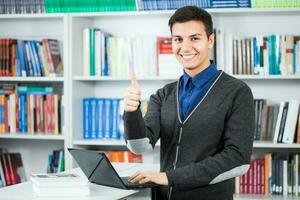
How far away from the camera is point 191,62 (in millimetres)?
2260

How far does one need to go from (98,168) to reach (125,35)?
245cm

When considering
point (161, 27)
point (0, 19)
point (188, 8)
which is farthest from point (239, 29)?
point (188, 8)

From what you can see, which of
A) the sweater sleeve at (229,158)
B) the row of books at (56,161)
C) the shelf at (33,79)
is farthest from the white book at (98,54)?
the sweater sleeve at (229,158)

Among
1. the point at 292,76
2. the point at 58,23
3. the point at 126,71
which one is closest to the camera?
the point at 292,76

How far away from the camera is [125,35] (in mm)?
4648

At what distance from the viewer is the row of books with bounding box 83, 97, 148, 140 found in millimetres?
4449

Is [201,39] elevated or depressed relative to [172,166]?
elevated

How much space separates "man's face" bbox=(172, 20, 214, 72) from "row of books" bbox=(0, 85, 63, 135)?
2443mm

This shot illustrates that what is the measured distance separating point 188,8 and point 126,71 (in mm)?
2113

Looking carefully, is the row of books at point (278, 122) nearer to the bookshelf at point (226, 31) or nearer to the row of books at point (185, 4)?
the bookshelf at point (226, 31)

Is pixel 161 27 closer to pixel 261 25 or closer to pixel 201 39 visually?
pixel 261 25

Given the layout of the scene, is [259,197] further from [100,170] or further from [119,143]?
[100,170]

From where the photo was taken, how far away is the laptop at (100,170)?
87.0 inches

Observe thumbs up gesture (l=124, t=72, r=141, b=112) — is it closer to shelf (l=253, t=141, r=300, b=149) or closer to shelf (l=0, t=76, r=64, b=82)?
shelf (l=253, t=141, r=300, b=149)
